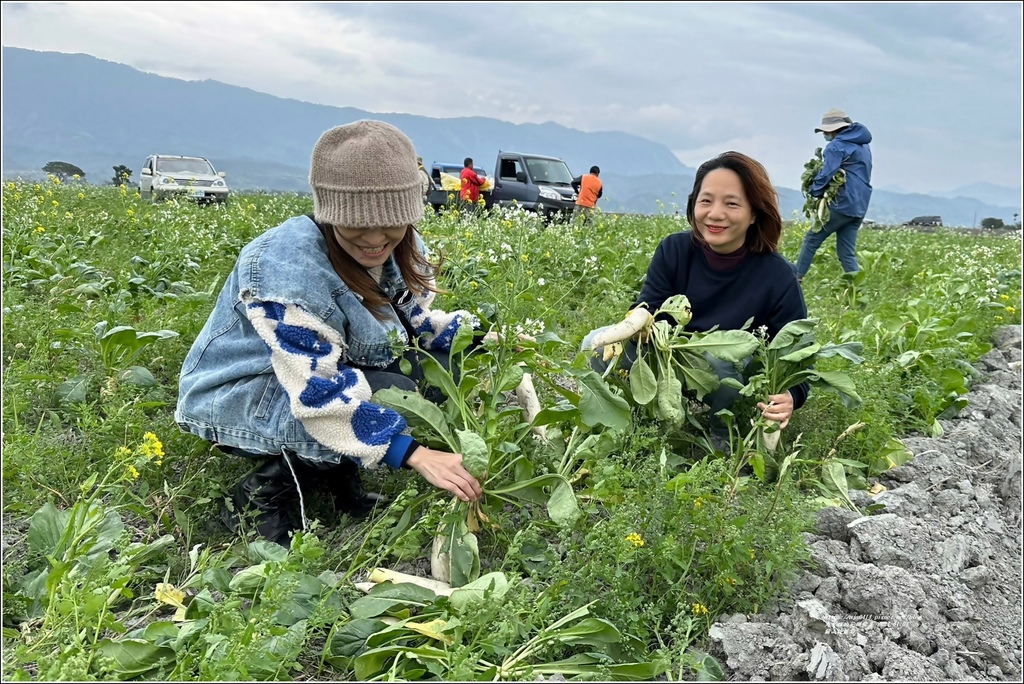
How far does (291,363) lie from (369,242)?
435mm

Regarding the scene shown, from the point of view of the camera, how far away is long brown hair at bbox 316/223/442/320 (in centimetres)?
242

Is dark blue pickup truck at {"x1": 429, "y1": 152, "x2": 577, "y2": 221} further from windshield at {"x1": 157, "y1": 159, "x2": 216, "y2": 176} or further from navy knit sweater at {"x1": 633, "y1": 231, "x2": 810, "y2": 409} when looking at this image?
navy knit sweater at {"x1": 633, "y1": 231, "x2": 810, "y2": 409}

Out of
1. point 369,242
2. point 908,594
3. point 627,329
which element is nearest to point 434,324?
point 369,242

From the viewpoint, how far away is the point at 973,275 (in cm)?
647

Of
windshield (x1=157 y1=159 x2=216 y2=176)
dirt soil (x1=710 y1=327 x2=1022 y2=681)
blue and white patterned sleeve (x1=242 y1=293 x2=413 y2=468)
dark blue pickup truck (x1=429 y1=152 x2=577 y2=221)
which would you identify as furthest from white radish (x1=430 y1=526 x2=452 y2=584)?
windshield (x1=157 y1=159 x2=216 y2=176)

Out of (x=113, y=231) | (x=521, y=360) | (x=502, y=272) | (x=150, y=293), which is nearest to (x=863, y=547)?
(x=521, y=360)

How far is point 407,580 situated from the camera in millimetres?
2129

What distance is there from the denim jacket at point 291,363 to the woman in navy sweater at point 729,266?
100cm

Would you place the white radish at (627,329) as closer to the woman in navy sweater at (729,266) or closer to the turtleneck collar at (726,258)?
the woman in navy sweater at (729,266)

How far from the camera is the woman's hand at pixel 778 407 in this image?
2.69 metres

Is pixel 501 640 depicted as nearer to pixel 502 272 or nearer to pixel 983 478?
pixel 983 478

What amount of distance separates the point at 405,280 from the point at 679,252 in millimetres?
1200

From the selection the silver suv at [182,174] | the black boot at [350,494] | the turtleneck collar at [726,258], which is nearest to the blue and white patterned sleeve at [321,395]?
the black boot at [350,494]

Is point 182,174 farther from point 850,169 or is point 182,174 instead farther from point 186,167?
point 850,169
